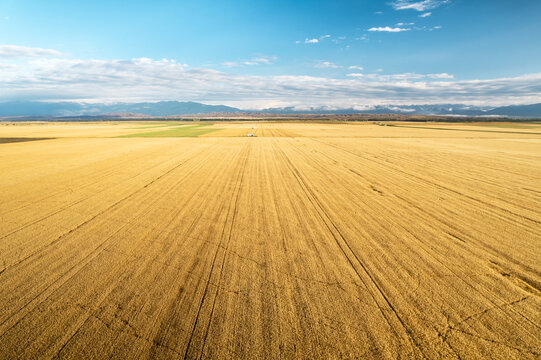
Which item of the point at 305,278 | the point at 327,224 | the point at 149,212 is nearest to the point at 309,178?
the point at 327,224

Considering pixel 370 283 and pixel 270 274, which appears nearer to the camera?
pixel 370 283

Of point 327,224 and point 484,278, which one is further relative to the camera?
point 327,224

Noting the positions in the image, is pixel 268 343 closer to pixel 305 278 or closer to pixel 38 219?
pixel 305 278

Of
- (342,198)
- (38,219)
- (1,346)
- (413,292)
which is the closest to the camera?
(1,346)

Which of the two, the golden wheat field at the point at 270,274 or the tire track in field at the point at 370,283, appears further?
the tire track in field at the point at 370,283

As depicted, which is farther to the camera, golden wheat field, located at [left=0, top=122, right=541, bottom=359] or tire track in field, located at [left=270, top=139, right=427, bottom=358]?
tire track in field, located at [left=270, top=139, right=427, bottom=358]

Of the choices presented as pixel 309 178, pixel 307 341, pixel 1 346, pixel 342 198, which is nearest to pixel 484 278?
pixel 307 341

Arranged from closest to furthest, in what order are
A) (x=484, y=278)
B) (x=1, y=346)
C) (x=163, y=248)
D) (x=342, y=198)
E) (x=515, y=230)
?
(x=1, y=346)
(x=484, y=278)
(x=163, y=248)
(x=515, y=230)
(x=342, y=198)
